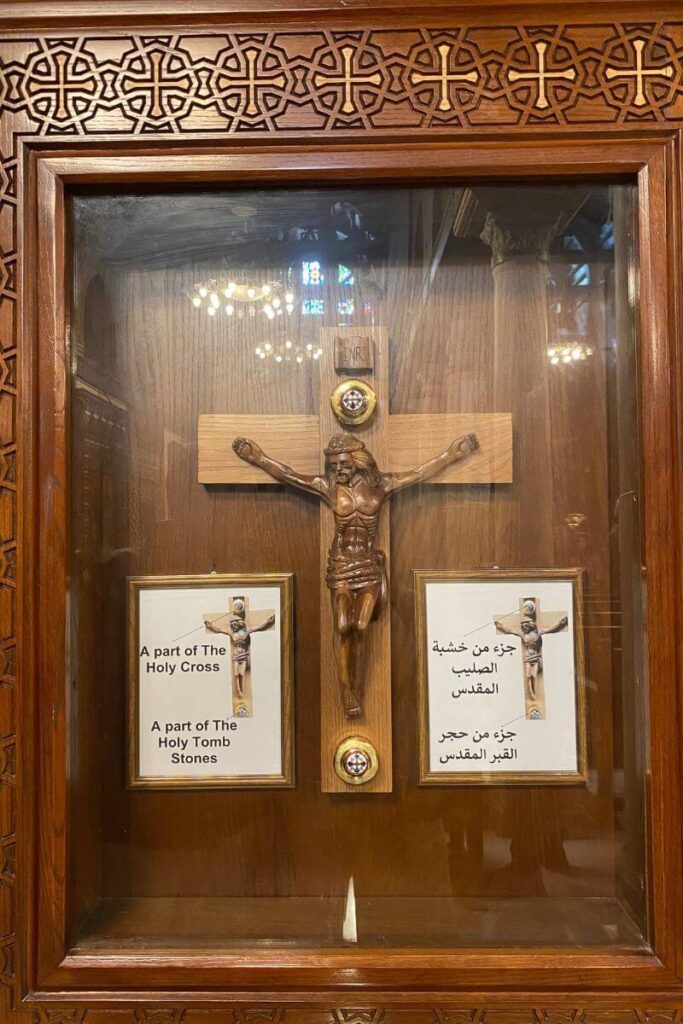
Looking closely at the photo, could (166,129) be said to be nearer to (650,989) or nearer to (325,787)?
(325,787)

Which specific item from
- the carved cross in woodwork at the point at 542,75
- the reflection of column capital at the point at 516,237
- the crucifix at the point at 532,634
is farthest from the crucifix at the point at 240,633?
the carved cross in woodwork at the point at 542,75

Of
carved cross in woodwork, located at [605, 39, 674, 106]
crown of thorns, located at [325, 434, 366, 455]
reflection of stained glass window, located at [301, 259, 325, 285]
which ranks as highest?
carved cross in woodwork, located at [605, 39, 674, 106]

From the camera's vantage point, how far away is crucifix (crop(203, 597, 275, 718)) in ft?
3.00

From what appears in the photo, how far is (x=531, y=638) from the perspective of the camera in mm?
905

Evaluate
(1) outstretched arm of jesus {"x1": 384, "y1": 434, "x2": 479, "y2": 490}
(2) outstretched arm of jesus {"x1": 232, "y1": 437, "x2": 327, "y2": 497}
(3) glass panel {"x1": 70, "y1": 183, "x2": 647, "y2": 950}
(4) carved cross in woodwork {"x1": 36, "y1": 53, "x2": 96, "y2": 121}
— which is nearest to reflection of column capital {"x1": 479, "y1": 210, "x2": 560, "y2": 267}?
(3) glass panel {"x1": 70, "y1": 183, "x2": 647, "y2": 950}

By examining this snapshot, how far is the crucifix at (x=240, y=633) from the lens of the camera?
0.92m

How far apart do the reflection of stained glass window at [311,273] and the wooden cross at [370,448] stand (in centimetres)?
6

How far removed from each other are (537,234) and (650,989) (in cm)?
85

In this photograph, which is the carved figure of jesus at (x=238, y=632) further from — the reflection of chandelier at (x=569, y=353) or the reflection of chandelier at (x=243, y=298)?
the reflection of chandelier at (x=569, y=353)

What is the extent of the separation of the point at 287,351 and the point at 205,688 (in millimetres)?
416

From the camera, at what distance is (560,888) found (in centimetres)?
90

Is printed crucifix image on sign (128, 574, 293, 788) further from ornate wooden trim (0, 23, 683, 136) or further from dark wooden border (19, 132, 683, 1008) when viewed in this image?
ornate wooden trim (0, 23, 683, 136)

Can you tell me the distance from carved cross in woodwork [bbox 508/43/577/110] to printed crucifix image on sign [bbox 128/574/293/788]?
0.65 meters

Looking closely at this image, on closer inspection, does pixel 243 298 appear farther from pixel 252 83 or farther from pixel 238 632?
pixel 238 632
